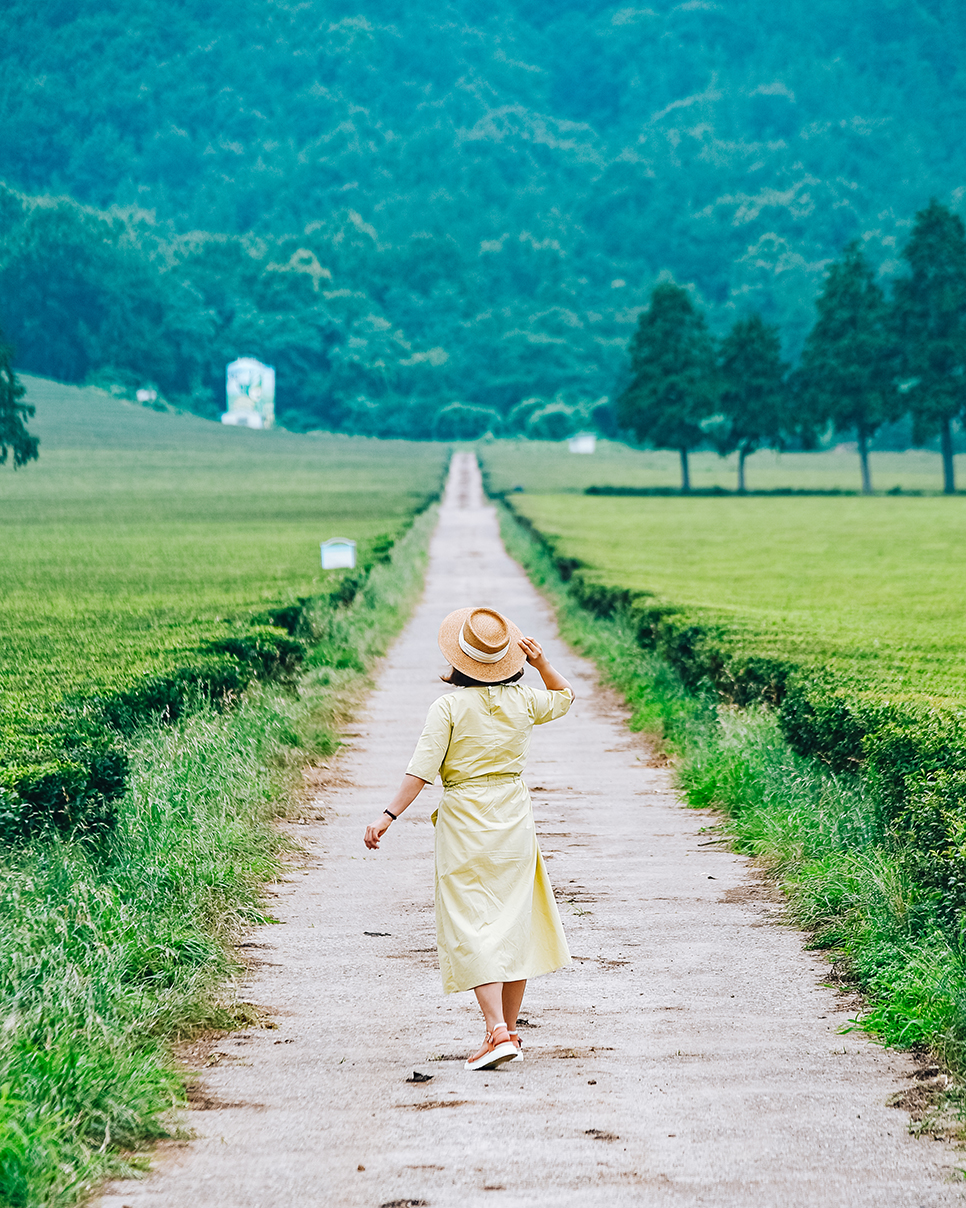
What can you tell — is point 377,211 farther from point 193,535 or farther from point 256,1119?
point 256,1119

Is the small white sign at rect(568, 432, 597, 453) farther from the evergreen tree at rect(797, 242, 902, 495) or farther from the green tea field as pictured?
the evergreen tree at rect(797, 242, 902, 495)

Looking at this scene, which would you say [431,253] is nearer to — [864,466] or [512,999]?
[864,466]

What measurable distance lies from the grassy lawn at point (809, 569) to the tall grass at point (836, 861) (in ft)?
3.64

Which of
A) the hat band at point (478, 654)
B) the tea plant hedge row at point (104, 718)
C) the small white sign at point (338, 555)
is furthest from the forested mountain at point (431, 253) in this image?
the hat band at point (478, 654)

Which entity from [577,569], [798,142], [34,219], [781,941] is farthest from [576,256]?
[781,941]

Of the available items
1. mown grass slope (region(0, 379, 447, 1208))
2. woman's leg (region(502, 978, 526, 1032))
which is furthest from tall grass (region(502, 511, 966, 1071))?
mown grass slope (region(0, 379, 447, 1208))

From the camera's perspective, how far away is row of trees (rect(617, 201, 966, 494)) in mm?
71688

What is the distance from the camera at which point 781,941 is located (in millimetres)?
6820

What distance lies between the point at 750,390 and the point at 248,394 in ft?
250

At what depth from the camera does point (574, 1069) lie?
514cm

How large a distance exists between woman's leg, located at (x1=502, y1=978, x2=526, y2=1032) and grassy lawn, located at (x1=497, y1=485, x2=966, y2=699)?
5.18 metres

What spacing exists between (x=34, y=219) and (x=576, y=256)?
77.8 meters

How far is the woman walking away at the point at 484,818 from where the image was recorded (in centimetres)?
532

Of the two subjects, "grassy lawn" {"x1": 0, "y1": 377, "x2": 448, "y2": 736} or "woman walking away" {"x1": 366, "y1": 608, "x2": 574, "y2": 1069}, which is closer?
"woman walking away" {"x1": 366, "y1": 608, "x2": 574, "y2": 1069}
